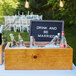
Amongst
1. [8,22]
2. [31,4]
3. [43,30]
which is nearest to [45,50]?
[43,30]

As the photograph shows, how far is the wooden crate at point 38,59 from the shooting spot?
122 cm

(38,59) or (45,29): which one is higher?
(45,29)

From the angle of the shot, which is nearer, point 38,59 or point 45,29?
point 38,59

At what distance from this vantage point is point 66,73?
118 centimetres

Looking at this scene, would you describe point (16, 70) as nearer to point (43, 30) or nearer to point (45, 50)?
point (45, 50)

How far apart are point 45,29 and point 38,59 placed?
1.21ft

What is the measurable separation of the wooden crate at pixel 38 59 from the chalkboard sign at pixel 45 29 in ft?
1.01

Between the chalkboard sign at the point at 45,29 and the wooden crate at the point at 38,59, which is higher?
the chalkboard sign at the point at 45,29

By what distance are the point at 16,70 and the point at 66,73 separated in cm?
33

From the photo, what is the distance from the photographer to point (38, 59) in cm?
124

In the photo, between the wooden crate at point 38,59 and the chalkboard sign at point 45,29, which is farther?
the chalkboard sign at point 45,29

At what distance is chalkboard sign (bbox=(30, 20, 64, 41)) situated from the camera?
150 centimetres

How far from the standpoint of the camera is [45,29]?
1527 millimetres

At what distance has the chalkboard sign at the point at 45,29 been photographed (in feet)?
4.93
